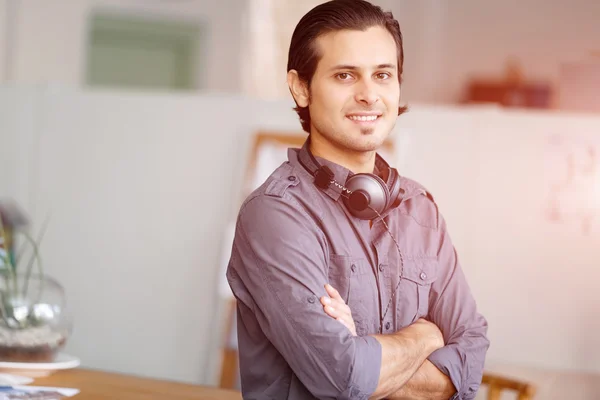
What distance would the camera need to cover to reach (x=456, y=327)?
5.33 ft

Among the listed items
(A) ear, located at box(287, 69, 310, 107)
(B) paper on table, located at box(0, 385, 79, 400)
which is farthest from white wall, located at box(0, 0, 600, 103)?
(A) ear, located at box(287, 69, 310, 107)

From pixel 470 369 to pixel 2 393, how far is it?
3.35 ft

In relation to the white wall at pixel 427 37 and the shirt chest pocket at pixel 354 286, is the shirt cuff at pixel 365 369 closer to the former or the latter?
the shirt chest pocket at pixel 354 286

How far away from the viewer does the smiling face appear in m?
1.51

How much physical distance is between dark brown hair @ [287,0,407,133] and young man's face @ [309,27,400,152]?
0.01m

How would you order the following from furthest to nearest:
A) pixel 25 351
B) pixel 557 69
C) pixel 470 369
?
pixel 557 69 < pixel 25 351 < pixel 470 369

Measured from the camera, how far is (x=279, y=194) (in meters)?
1.50

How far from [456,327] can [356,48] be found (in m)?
0.58

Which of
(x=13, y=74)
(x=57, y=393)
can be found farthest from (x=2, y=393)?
(x=13, y=74)

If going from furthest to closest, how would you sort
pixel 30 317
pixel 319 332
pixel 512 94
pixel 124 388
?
pixel 512 94 → pixel 30 317 → pixel 124 388 → pixel 319 332

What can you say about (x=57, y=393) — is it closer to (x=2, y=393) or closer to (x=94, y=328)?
(x=2, y=393)

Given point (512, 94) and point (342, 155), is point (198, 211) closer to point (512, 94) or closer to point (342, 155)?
point (342, 155)

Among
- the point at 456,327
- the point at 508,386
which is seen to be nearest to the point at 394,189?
the point at 456,327

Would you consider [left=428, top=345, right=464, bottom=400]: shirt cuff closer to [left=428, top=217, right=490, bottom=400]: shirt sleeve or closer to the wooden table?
[left=428, top=217, right=490, bottom=400]: shirt sleeve
